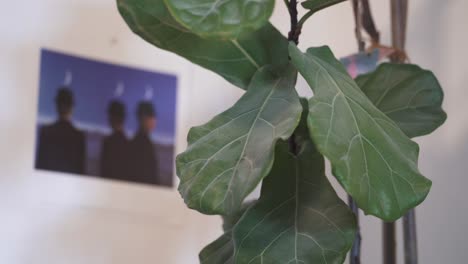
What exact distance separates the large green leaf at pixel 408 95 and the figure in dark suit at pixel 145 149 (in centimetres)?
50

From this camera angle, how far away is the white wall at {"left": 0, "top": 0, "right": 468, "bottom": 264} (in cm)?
91

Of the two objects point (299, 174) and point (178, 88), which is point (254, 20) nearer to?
point (299, 174)

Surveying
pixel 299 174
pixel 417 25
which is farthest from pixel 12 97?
pixel 417 25

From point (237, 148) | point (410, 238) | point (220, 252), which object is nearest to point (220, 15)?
point (237, 148)

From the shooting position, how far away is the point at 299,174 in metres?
0.51

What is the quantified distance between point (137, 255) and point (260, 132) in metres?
0.63

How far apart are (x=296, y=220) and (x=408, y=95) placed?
0.26 m

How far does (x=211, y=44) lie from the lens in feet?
1.79

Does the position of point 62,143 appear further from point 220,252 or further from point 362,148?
point 362,148

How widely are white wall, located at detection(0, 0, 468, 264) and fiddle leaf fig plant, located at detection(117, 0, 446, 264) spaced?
450 mm

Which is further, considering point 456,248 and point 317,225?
point 456,248

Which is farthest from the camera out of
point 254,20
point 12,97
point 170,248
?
point 170,248

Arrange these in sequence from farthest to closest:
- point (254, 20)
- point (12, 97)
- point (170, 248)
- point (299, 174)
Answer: point (170, 248), point (12, 97), point (299, 174), point (254, 20)

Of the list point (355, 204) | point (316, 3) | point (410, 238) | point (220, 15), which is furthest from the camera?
point (410, 238)
